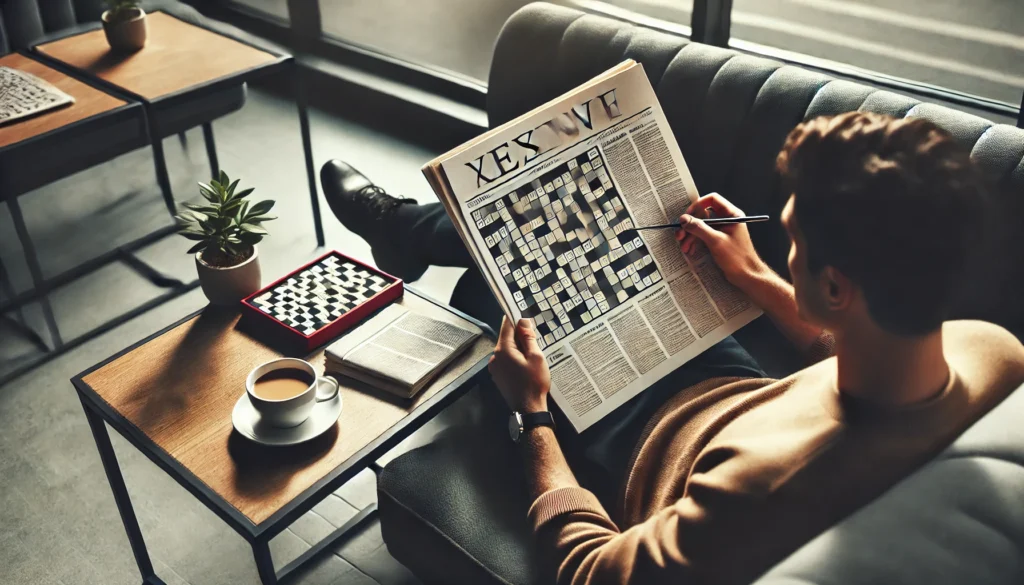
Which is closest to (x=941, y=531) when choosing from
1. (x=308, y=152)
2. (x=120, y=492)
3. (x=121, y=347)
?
(x=120, y=492)

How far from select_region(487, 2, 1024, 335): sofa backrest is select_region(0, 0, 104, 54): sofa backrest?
1526 millimetres

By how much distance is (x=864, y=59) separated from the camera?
3055 millimetres

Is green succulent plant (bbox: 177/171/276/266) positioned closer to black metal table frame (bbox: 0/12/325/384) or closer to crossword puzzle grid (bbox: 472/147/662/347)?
crossword puzzle grid (bbox: 472/147/662/347)

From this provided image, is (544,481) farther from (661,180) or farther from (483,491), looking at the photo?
(661,180)

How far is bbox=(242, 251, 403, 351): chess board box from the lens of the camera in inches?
57.5

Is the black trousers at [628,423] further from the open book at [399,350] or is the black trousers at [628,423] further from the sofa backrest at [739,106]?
the sofa backrest at [739,106]

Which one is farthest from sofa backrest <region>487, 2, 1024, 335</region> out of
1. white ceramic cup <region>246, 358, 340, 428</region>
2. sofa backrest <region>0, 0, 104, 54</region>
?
sofa backrest <region>0, 0, 104, 54</region>

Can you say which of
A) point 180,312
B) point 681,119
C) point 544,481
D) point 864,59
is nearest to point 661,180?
point 681,119

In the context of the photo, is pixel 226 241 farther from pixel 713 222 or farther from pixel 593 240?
pixel 713 222

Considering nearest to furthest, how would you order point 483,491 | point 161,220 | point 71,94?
point 483,491, point 71,94, point 161,220

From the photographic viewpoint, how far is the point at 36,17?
8.58 feet

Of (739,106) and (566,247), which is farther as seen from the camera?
(739,106)

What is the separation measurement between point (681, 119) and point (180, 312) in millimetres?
1386

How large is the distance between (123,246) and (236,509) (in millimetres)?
1567
